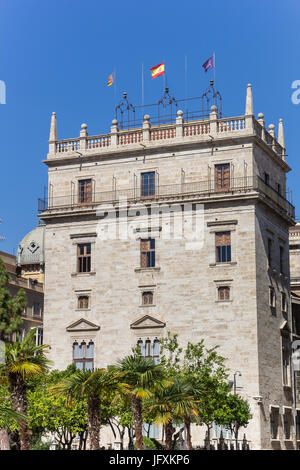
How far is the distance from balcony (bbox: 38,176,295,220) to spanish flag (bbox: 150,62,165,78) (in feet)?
29.2

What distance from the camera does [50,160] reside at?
67.6 m

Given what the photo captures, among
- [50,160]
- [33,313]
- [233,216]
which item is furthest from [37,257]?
[233,216]

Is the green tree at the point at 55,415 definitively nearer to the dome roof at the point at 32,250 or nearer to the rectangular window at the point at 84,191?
the rectangular window at the point at 84,191

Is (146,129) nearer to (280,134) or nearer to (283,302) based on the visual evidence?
(280,134)

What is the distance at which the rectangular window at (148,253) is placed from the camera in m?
63.0

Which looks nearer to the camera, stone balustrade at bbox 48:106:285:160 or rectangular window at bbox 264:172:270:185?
stone balustrade at bbox 48:106:285:160

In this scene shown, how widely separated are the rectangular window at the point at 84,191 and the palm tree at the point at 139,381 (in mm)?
29335

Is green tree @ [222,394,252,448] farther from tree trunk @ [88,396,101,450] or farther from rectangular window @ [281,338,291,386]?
tree trunk @ [88,396,101,450]

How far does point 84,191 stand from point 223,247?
485 inches

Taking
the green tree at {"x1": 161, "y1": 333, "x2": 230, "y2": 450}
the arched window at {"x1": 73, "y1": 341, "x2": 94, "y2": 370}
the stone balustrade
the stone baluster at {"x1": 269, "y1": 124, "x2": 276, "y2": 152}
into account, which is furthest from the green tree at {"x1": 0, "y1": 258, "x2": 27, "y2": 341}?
the stone baluster at {"x1": 269, "y1": 124, "x2": 276, "y2": 152}

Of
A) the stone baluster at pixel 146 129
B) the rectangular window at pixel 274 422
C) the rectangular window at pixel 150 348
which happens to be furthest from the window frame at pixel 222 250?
the rectangular window at pixel 274 422

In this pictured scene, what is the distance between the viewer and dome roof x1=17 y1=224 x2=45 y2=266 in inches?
4599
